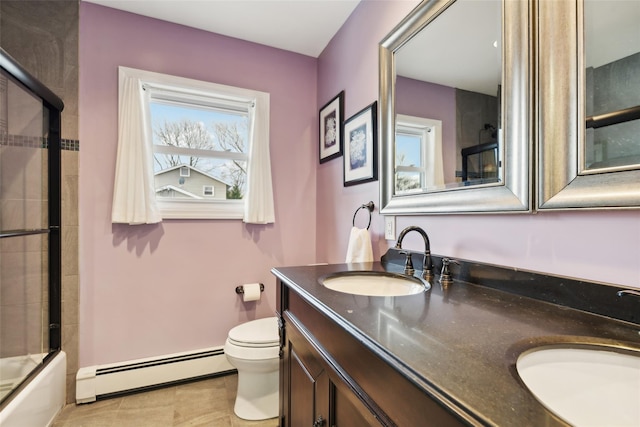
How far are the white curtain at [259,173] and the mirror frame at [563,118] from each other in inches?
64.9

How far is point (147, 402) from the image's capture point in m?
1.75

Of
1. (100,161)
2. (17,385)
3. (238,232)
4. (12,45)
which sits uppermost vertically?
(12,45)

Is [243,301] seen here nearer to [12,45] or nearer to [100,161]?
[100,161]

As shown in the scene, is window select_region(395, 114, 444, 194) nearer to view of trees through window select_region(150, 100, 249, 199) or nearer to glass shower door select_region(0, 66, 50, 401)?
view of trees through window select_region(150, 100, 249, 199)

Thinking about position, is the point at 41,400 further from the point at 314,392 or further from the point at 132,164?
the point at 314,392

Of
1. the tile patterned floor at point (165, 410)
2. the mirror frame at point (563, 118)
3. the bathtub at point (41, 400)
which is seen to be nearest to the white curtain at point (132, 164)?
the bathtub at point (41, 400)

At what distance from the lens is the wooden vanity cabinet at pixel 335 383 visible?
0.50 meters

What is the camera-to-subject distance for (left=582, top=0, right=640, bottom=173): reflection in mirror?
26.3 inches

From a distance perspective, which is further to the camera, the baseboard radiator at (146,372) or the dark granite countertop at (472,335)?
the baseboard radiator at (146,372)

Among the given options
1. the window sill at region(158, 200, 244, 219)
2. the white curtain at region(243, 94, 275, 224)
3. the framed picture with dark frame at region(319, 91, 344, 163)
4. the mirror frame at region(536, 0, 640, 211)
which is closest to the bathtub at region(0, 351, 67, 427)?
the window sill at region(158, 200, 244, 219)

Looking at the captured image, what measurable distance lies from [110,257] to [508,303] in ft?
6.79

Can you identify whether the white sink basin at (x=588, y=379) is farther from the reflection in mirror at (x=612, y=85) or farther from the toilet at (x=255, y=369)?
the toilet at (x=255, y=369)

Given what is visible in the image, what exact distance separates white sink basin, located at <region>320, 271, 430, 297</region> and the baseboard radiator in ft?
4.39

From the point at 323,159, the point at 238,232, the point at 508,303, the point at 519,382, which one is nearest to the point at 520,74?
the point at 508,303
